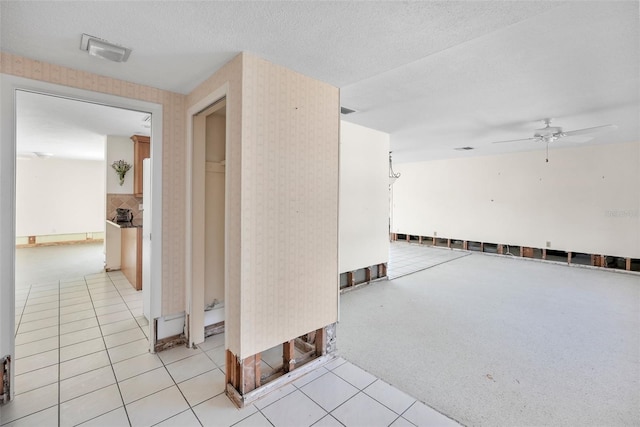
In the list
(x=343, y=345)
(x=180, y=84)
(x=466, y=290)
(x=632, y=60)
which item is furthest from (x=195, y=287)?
(x=632, y=60)

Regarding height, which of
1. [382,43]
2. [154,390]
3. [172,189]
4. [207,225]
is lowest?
[154,390]

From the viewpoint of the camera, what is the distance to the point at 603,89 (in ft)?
9.71

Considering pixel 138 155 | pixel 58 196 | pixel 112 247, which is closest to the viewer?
pixel 138 155

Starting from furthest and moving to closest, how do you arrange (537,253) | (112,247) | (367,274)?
(537,253)
(112,247)
(367,274)

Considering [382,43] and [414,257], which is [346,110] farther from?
[414,257]

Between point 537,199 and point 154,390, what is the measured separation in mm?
7996

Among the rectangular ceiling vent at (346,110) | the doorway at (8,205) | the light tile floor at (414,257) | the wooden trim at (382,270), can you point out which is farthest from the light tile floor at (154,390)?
the light tile floor at (414,257)

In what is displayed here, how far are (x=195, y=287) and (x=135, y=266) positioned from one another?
231 centimetres

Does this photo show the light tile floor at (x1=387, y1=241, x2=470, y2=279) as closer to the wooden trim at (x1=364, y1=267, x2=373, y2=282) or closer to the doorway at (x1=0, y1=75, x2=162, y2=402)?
the wooden trim at (x1=364, y1=267, x2=373, y2=282)

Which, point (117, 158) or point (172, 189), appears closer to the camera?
point (172, 189)

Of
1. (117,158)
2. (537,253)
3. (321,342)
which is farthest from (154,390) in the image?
(537,253)

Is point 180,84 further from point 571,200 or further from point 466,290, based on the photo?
point 571,200

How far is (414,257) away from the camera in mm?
6930

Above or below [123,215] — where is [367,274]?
below
